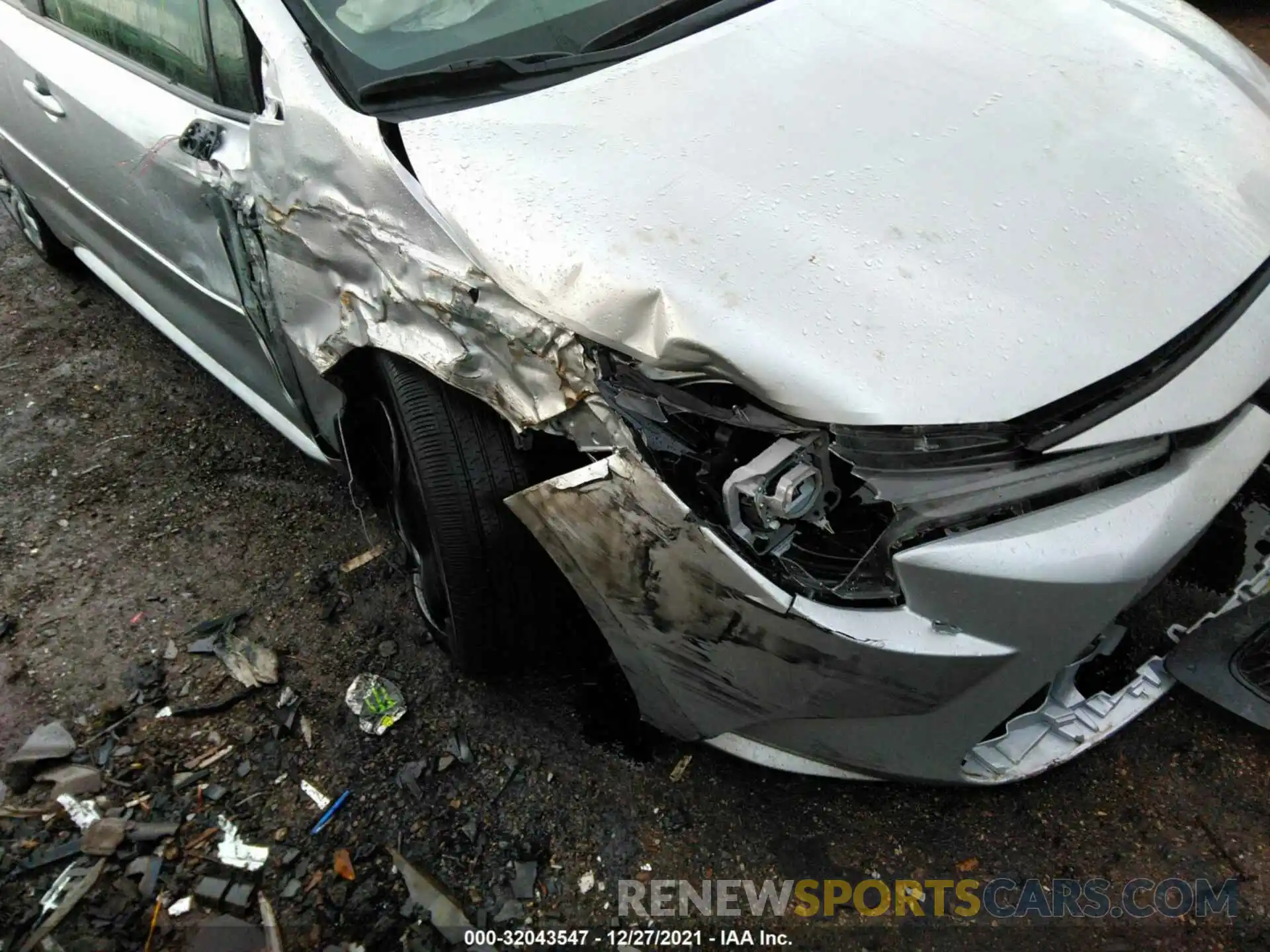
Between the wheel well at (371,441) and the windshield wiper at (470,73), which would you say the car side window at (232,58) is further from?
the wheel well at (371,441)

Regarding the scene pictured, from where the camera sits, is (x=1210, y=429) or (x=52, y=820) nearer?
(x=1210, y=429)

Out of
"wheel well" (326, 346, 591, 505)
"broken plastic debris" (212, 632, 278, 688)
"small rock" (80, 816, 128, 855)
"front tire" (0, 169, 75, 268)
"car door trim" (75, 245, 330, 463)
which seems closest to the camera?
"wheel well" (326, 346, 591, 505)

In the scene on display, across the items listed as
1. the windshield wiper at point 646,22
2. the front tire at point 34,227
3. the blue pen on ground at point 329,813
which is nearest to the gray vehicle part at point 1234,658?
the windshield wiper at point 646,22

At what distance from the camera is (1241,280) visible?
1.56m

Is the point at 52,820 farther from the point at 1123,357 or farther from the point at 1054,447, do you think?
the point at 1123,357

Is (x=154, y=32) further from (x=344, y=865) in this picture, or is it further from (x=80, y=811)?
(x=344, y=865)

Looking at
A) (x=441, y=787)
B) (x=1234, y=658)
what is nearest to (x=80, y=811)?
(x=441, y=787)

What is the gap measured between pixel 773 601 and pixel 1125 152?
112cm

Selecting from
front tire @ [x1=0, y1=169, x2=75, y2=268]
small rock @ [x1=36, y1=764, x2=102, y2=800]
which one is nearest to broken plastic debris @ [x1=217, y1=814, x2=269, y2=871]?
small rock @ [x1=36, y1=764, x2=102, y2=800]

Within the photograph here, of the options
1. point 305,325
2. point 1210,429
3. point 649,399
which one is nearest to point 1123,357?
point 1210,429

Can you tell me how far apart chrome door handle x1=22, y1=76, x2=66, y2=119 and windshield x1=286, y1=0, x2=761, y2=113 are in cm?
118

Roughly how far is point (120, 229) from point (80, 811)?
5.39 feet

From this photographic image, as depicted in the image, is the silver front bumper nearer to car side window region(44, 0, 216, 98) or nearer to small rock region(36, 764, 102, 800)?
small rock region(36, 764, 102, 800)

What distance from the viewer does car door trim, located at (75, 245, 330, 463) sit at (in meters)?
2.33
